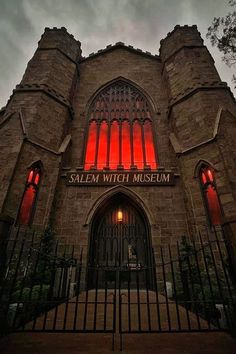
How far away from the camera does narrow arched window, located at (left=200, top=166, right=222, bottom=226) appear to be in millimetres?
8016

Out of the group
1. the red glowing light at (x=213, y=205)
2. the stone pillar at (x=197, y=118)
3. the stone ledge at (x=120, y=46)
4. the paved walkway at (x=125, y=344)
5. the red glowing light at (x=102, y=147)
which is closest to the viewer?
the paved walkway at (x=125, y=344)

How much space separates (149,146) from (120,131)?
6.81 feet

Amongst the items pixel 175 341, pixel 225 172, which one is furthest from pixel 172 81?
pixel 175 341

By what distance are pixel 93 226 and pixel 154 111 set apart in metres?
8.28

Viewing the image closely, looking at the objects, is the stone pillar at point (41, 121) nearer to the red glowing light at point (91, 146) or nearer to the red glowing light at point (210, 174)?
the red glowing light at point (91, 146)

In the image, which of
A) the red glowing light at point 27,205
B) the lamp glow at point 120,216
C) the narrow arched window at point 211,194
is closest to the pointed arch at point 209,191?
the narrow arched window at point 211,194

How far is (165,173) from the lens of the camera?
31.6 feet

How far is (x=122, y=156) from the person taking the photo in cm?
1150

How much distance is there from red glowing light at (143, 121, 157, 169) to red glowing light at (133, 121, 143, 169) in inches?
13.4

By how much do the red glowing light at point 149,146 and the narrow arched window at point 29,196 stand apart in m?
5.81

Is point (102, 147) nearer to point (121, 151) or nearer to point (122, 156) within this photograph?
point (121, 151)

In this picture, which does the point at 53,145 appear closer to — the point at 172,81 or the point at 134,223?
the point at 134,223

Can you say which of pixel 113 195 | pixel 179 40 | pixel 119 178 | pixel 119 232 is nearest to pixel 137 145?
pixel 119 178

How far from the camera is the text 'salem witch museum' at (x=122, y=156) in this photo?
27.5 feet
